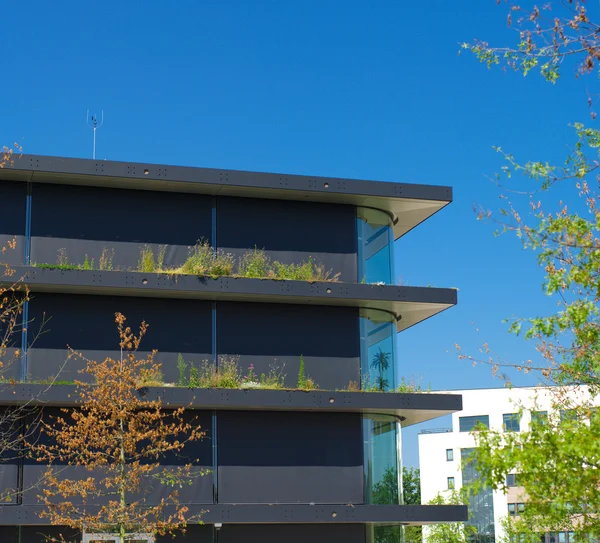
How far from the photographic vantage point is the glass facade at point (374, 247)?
33219 millimetres

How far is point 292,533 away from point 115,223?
10495 mm

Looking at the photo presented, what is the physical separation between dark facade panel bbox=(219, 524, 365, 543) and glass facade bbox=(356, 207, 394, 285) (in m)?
7.52

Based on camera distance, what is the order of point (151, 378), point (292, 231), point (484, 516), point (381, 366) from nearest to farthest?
point (151, 378)
point (381, 366)
point (292, 231)
point (484, 516)

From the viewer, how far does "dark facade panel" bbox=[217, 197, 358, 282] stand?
32594 millimetres

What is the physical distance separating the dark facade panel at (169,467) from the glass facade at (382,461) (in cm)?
473

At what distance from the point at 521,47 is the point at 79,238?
20394 mm

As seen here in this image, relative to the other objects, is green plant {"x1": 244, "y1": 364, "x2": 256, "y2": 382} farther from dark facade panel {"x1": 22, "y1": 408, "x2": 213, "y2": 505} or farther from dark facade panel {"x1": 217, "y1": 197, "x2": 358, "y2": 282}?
dark facade panel {"x1": 217, "y1": 197, "x2": 358, "y2": 282}

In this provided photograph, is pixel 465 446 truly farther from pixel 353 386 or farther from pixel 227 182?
pixel 227 182

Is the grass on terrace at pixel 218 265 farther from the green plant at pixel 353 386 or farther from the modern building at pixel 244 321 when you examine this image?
the green plant at pixel 353 386

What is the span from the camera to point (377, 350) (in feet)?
108

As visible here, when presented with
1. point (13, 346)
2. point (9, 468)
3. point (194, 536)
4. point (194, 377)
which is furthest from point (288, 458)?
point (13, 346)

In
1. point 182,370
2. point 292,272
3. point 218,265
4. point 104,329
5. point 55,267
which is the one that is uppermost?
point 218,265

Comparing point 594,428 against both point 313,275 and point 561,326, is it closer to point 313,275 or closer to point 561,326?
point 561,326

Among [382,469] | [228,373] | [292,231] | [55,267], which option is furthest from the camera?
[292,231]
